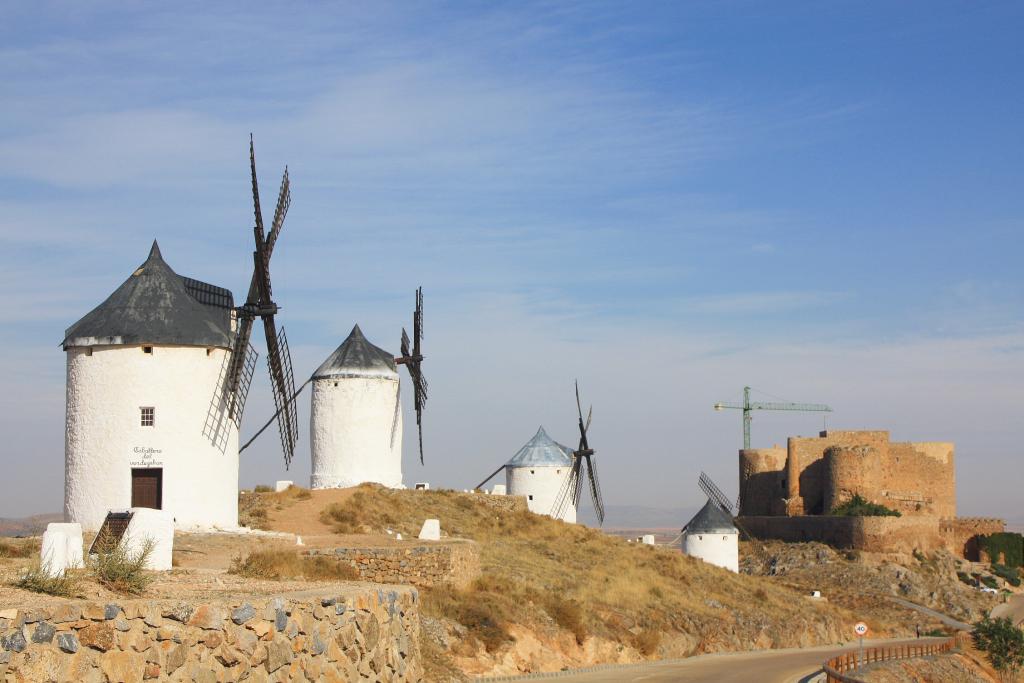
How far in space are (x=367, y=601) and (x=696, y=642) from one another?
57.9 ft

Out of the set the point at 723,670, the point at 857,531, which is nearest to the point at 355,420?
the point at 723,670

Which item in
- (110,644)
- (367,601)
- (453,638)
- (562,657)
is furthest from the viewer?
(562,657)

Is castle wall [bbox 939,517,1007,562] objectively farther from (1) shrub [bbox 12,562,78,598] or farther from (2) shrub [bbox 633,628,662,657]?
(1) shrub [bbox 12,562,78,598]

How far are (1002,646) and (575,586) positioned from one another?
1304 centimetres

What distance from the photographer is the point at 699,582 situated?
34.8 m


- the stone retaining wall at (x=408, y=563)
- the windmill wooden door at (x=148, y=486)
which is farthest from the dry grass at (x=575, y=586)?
the windmill wooden door at (x=148, y=486)

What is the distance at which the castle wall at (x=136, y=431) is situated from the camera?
2273 centimetres

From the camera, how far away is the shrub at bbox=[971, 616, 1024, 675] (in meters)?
32.5

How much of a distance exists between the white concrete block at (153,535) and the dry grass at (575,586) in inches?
212

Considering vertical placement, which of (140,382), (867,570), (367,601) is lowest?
(867,570)

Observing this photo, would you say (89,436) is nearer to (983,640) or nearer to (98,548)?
(98,548)

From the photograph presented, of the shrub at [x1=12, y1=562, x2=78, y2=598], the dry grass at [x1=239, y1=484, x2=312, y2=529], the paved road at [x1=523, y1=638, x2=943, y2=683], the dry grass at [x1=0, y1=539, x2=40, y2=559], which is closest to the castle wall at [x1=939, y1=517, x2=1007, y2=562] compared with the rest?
the paved road at [x1=523, y1=638, x2=943, y2=683]

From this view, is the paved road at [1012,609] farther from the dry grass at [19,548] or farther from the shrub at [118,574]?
the shrub at [118,574]

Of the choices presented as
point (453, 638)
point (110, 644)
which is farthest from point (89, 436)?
point (110, 644)
